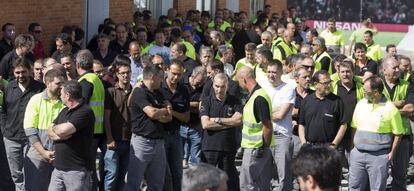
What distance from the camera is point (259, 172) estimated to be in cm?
1230

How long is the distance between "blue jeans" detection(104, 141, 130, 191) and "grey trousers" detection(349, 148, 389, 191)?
2731mm

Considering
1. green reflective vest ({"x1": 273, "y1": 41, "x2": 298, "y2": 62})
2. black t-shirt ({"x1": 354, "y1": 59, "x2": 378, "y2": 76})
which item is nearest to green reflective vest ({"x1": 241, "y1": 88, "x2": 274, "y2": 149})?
black t-shirt ({"x1": 354, "y1": 59, "x2": 378, "y2": 76})

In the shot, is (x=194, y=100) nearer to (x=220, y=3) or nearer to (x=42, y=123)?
(x=42, y=123)

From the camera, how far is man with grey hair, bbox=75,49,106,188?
39.1 ft

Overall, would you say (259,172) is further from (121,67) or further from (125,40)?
(125,40)

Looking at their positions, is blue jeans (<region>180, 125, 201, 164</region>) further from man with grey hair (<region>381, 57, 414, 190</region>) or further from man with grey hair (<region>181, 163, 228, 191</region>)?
man with grey hair (<region>181, 163, 228, 191</region>)

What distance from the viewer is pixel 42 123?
11242 millimetres

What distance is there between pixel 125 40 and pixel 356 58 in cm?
423

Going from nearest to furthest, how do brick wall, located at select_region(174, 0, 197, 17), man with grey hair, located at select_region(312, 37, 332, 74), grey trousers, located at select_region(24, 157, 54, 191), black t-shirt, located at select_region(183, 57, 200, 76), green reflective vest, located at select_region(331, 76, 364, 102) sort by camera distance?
1. grey trousers, located at select_region(24, 157, 54, 191)
2. green reflective vest, located at select_region(331, 76, 364, 102)
3. black t-shirt, located at select_region(183, 57, 200, 76)
4. man with grey hair, located at select_region(312, 37, 332, 74)
5. brick wall, located at select_region(174, 0, 197, 17)

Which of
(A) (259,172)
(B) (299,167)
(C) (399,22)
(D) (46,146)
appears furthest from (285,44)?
(C) (399,22)

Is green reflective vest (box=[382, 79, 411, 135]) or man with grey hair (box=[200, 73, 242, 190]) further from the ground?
green reflective vest (box=[382, 79, 411, 135])

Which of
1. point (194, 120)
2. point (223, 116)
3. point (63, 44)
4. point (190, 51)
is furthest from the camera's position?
point (190, 51)

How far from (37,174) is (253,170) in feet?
8.57

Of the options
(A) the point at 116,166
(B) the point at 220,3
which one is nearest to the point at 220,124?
(A) the point at 116,166
